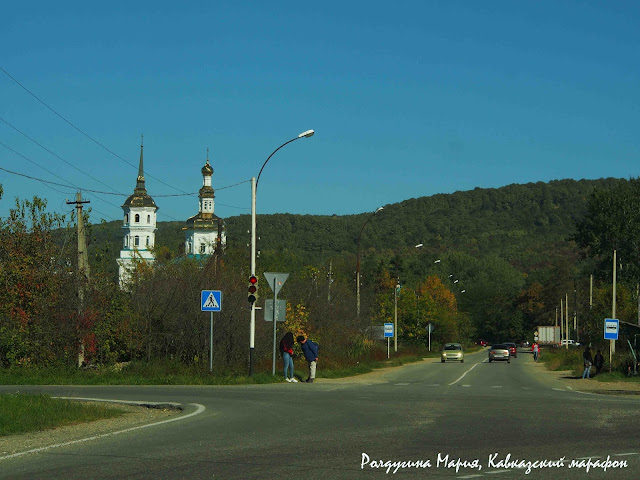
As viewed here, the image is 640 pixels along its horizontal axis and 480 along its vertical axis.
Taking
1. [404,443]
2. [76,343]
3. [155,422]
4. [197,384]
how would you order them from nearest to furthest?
[404,443] < [155,422] < [197,384] < [76,343]

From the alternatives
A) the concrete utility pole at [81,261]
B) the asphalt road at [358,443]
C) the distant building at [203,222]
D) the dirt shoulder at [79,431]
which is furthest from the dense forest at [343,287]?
the dirt shoulder at [79,431]

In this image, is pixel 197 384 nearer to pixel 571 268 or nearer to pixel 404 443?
pixel 404 443

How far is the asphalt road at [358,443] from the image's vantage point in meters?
9.45

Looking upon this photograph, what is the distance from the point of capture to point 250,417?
15.4m

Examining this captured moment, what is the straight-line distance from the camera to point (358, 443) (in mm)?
11680

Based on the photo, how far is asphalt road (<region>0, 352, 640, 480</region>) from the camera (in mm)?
9445

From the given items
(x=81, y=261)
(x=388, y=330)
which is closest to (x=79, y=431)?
(x=81, y=261)

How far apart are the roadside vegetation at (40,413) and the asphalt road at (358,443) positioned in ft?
5.42

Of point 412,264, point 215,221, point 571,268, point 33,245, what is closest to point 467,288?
point 412,264

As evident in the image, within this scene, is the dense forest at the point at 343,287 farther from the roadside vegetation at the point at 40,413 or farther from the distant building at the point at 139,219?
the roadside vegetation at the point at 40,413

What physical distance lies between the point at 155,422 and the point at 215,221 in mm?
131321

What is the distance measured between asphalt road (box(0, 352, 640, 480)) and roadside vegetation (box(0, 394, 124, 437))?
1652 mm

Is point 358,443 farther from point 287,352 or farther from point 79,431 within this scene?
point 287,352

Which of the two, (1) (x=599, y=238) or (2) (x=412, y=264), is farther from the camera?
(2) (x=412, y=264)
